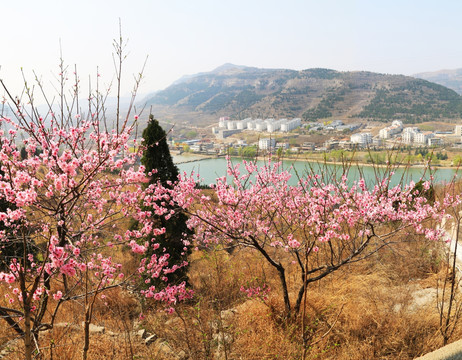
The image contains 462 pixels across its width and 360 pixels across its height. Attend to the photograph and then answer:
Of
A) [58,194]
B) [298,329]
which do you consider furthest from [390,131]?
[58,194]

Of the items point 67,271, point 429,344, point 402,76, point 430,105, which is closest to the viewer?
point 67,271

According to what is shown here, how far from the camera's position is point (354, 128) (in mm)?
101438

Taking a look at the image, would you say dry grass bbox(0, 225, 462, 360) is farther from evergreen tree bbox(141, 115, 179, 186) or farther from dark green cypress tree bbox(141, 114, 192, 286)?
evergreen tree bbox(141, 115, 179, 186)

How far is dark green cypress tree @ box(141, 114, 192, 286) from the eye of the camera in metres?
6.99

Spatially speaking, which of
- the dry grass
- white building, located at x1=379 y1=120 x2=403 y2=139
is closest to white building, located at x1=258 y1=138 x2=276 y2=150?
the dry grass

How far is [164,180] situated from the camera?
23.2 ft

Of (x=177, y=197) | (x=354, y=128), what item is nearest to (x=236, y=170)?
(x=177, y=197)

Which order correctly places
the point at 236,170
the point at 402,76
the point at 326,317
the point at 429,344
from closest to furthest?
the point at 429,344
the point at 326,317
the point at 236,170
the point at 402,76

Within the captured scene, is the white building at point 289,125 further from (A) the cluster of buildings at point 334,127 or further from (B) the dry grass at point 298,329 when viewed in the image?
(B) the dry grass at point 298,329

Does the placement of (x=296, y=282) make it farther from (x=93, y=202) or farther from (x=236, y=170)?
(x=93, y=202)

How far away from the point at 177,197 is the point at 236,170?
118 cm

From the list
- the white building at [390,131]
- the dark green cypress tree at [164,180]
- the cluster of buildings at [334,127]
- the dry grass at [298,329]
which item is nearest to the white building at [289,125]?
the cluster of buildings at [334,127]

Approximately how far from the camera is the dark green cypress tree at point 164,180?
6.99 metres

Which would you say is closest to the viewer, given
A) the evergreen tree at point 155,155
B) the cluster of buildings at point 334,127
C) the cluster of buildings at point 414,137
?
the evergreen tree at point 155,155
